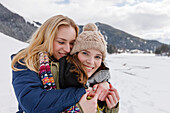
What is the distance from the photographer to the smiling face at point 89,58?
4.92ft

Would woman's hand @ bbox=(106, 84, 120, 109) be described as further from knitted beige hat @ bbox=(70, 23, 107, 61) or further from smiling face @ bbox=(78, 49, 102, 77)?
knitted beige hat @ bbox=(70, 23, 107, 61)

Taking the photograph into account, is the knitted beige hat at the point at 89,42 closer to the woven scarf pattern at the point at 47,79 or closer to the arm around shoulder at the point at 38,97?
the woven scarf pattern at the point at 47,79

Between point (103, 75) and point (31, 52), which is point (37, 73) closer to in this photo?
point (31, 52)

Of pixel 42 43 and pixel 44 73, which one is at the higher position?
pixel 42 43

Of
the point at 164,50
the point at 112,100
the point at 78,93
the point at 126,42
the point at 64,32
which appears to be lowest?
the point at 112,100

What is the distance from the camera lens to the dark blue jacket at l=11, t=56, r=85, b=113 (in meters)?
0.97

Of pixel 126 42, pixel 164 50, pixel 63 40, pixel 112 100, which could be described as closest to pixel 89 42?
pixel 63 40

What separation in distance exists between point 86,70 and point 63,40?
0.60 meters

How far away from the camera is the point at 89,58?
1515 millimetres

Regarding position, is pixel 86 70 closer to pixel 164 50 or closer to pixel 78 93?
pixel 78 93

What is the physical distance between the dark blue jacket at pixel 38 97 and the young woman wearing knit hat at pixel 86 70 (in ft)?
0.34

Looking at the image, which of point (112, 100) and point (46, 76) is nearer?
point (46, 76)

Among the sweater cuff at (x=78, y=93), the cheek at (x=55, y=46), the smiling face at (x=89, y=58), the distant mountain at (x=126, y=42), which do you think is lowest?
the sweater cuff at (x=78, y=93)

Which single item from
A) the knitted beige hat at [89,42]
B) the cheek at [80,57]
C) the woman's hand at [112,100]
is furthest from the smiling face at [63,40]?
the woman's hand at [112,100]
